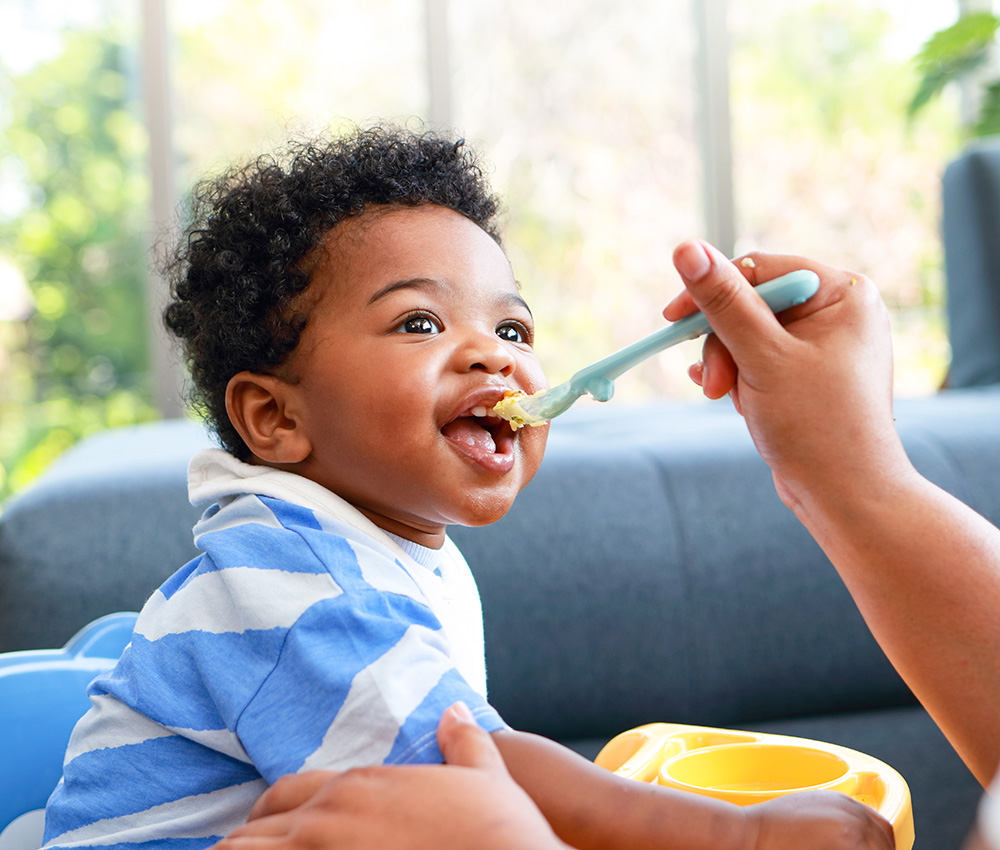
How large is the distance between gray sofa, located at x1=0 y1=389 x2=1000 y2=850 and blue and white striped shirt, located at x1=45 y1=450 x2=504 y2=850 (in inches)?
17.8

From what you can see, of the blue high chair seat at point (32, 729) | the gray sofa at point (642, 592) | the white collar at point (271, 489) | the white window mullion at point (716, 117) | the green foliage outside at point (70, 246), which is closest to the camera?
the white collar at point (271, 489)

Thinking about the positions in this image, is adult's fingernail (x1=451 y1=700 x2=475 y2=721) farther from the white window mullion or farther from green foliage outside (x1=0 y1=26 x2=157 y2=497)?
the white window mullion

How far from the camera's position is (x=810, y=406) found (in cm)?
60

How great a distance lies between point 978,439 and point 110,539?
3.65 ft

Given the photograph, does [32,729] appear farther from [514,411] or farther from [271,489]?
[514,411]

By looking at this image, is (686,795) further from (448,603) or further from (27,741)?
(27,741)

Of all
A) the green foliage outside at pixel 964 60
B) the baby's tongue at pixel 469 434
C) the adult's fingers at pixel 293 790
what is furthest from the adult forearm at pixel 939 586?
the green foliage outside at pixel 964 60

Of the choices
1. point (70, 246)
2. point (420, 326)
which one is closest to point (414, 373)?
point (420, 326)

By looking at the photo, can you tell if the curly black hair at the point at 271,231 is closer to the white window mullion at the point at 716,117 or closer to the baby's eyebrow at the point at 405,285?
the baby's eyebrow at the point at 405,285

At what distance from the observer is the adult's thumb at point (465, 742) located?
483 mm

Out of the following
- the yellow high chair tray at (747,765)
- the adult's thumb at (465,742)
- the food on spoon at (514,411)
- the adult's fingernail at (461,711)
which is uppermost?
the food on spoon at (514,411)

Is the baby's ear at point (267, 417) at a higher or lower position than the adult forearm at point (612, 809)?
higher

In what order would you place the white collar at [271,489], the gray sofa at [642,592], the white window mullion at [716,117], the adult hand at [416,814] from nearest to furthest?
the adult hand at [416,814], the white collar at [271,489], the gray sofa at [642,592], the white window mullion at [716,117]

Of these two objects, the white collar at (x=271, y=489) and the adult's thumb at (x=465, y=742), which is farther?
the white collar at (x=271, y=489)
